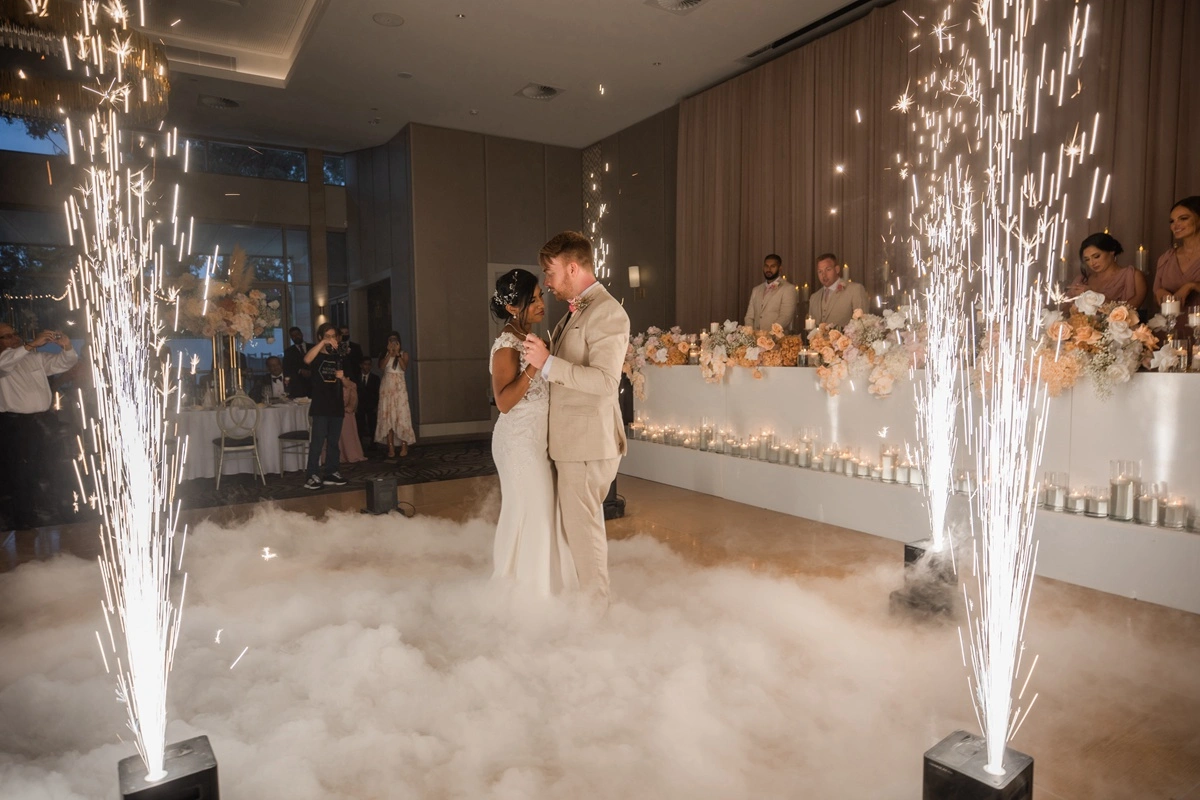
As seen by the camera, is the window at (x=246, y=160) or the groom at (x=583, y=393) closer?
the groom at (x=583, y=393)

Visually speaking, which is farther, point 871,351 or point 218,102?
point 218,102

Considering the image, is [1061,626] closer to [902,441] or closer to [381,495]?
[902,441]

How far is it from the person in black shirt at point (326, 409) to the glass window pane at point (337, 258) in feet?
18.4

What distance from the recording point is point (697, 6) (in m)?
6.18

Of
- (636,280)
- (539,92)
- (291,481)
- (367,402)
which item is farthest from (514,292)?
(367,402)

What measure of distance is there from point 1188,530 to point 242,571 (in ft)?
14.7

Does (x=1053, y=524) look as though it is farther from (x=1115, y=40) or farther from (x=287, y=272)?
(x=287, y=272)

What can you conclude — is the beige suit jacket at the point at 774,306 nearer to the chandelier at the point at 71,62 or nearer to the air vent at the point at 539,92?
the air vent at the point at 539,92

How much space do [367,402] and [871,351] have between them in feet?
21.3

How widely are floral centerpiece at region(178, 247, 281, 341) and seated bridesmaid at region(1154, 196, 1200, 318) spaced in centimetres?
701

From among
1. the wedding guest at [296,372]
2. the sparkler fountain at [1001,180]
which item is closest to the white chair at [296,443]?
the wedding guest at [296,372]

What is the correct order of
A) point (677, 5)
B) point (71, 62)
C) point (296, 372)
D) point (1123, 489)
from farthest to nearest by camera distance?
point (296, 372), point (677, 5), point (71, 62), point (1123, 489)

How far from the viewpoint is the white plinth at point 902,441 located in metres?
3.17

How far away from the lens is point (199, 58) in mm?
7418
